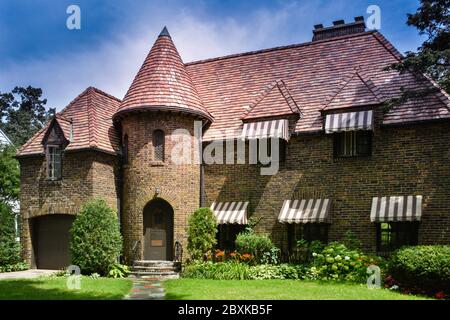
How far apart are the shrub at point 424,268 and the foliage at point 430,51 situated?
19.0 feet

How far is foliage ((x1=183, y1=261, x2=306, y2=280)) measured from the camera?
1711 cm

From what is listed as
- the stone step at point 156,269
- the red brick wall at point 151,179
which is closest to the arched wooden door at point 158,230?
the red brick wall at point 151,179

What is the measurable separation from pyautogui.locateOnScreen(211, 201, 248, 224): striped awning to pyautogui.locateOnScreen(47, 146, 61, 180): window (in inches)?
299

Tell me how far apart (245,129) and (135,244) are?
22.7 ft

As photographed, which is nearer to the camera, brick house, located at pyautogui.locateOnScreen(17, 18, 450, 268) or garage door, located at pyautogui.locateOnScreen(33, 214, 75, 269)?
brick house, located at pyautogui.locateOnScreen(17, 18, 450, 268)

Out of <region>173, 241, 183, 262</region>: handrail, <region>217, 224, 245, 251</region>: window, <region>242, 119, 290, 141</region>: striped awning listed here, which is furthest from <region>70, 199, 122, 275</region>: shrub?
<region>242, 119, 290, 141</region>: striped awning

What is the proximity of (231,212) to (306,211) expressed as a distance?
3.35m

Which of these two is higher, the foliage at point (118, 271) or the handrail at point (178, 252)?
the handrail at point (178, 252)

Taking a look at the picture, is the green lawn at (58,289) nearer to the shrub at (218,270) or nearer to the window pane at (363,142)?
the shrub at (218,270)

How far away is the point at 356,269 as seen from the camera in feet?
51.0

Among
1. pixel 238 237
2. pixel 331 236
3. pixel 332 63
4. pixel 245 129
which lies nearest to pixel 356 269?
pixel 331 236

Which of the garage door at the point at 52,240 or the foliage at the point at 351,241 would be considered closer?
the foliage at the point at 351,241

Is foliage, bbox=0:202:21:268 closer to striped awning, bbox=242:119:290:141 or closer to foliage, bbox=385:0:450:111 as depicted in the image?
striped awning, bbox=242:119:290:141

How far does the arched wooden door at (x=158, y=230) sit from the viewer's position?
20125 mm
